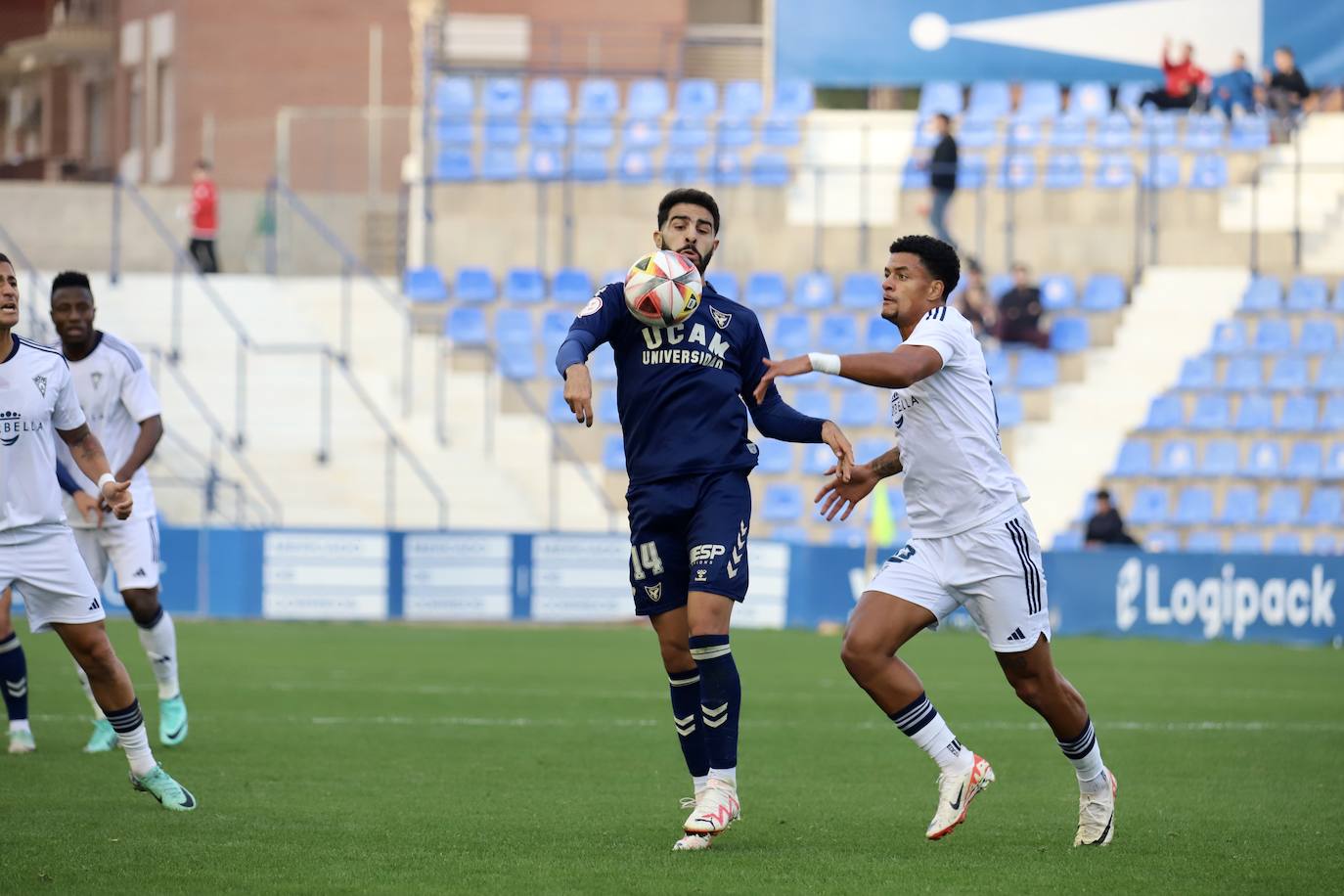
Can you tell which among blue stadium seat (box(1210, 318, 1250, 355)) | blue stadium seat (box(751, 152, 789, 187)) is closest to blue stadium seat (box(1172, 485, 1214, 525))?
blue stadium seat (box(1210, 318, 1250, 355))

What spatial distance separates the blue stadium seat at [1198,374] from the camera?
88.3 ft

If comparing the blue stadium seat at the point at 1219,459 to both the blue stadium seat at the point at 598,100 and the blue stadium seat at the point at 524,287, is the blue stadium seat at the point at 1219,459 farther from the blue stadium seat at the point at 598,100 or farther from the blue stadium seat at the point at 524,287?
the blue stadium seat at the point at 598,100

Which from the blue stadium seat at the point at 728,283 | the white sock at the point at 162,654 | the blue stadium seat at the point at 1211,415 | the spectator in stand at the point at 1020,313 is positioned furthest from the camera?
the blue stadium seat at the point at 728,283

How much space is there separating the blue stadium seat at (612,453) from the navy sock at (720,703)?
1787cm

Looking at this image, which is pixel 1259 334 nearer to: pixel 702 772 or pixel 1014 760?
pixel 1014 760

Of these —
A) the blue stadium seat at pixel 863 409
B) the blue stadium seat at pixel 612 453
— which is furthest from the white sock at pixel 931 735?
the blue stadium seat at pixel 863 409

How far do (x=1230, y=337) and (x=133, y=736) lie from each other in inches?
855

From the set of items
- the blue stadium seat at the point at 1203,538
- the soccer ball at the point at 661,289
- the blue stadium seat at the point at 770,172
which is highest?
the blue stadium seat at the point at 770,172

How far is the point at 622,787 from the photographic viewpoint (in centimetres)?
956

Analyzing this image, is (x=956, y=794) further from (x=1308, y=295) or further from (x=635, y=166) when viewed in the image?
(x=635, y=166)

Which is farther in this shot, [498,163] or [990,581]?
[498,163]

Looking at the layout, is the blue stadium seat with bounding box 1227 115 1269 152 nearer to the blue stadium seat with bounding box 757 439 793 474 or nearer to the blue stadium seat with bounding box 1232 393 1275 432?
the blue stadium seat with bounding box 1232 393 1275 432

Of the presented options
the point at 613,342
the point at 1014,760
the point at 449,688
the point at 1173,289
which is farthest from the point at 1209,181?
the point at 613,342

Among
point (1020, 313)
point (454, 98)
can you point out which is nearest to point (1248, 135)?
point (1020, 313)
